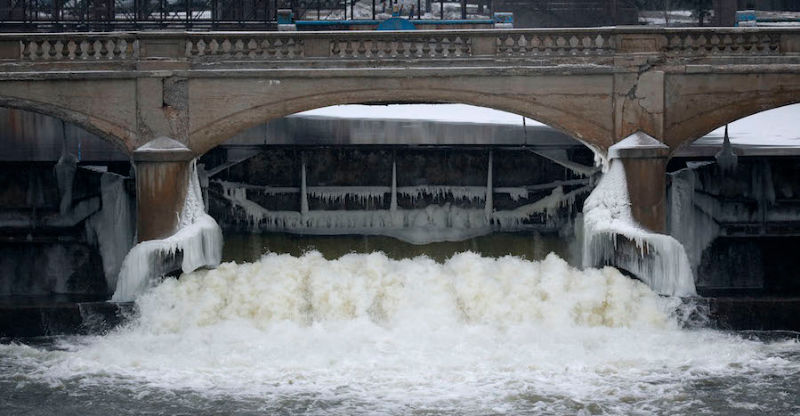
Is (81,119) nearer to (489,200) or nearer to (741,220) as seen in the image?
(489,200)

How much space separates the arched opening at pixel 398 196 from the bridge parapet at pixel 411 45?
11.9 feet

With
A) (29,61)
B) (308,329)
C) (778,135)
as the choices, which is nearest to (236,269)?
(308,329)

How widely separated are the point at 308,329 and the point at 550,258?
17.2ft

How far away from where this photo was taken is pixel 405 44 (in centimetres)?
2289

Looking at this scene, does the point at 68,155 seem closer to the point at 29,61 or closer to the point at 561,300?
the point at 29,61

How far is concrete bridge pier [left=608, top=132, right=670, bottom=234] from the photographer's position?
73.5ft

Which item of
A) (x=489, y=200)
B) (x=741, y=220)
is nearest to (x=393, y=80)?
(x=489, y=200)

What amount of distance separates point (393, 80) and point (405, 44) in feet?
2.72

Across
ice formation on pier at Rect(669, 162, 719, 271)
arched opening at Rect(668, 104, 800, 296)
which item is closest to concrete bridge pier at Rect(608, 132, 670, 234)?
ice formation on pier at Rect(669, 162, 719, 271)

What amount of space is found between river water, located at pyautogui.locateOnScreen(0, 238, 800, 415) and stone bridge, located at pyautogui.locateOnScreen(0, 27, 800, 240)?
2104 millimetres

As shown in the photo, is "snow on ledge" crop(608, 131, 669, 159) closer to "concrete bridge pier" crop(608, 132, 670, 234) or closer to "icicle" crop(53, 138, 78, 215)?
"concrete bridge pier" crop(608, 132, 670, 234)

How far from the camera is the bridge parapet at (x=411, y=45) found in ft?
74.3

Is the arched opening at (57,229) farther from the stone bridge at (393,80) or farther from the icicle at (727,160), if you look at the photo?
the icicle at (727,160)

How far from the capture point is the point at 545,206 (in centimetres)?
2608
